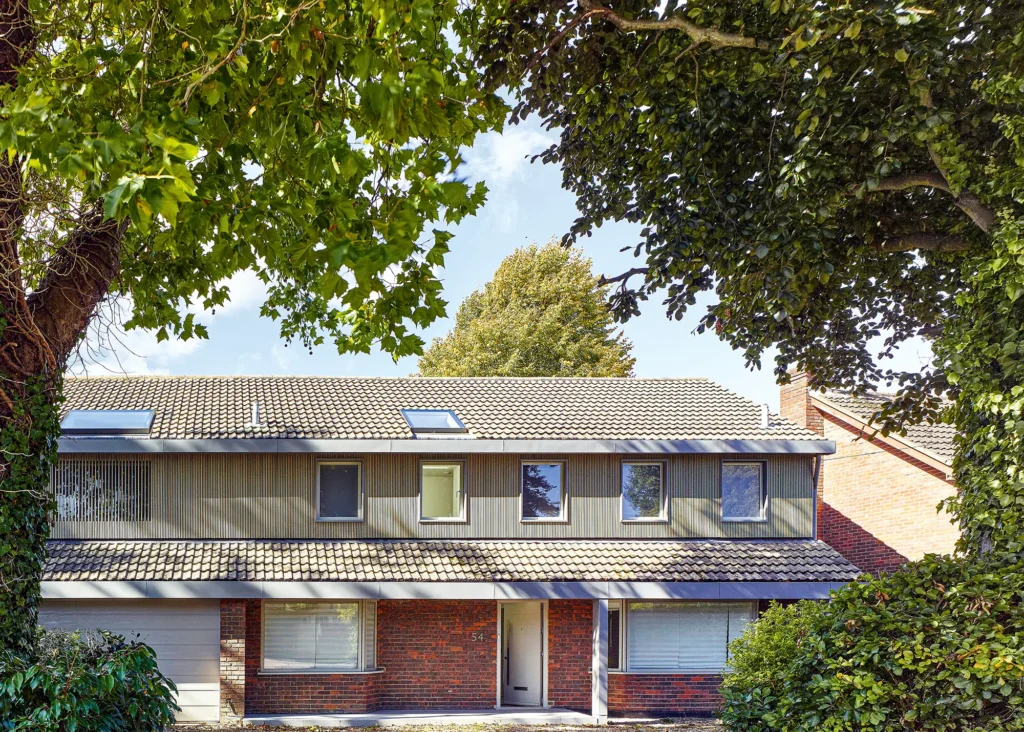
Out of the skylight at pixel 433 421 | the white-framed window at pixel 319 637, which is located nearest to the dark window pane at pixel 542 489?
the skylight at pixel 433 421

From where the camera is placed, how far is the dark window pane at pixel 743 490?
1775 cm

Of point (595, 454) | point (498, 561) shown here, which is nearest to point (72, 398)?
point (498, 561)

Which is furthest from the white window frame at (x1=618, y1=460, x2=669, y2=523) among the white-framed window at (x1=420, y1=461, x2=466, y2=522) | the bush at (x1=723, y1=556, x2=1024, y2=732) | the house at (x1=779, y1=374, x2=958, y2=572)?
the bush at (x1=723, y1=556, x2=1024, y2=732)

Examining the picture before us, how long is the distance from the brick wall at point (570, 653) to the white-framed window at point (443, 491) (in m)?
2.76

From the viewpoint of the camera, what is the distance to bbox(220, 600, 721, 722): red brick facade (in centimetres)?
1612

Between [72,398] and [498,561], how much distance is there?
9.55m

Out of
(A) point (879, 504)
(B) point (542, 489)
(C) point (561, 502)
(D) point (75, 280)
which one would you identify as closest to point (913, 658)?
(D) point (75, 280)

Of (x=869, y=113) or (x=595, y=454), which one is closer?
(x=869, y=113)

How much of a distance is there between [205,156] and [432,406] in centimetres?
1191

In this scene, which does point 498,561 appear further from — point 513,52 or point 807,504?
point 513,52

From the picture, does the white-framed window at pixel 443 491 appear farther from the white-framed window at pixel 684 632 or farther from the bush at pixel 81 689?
the bush at pixel 81 689

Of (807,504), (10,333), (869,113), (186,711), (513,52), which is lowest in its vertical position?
(186,711)

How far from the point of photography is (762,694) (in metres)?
7.73

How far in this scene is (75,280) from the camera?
7930mm
